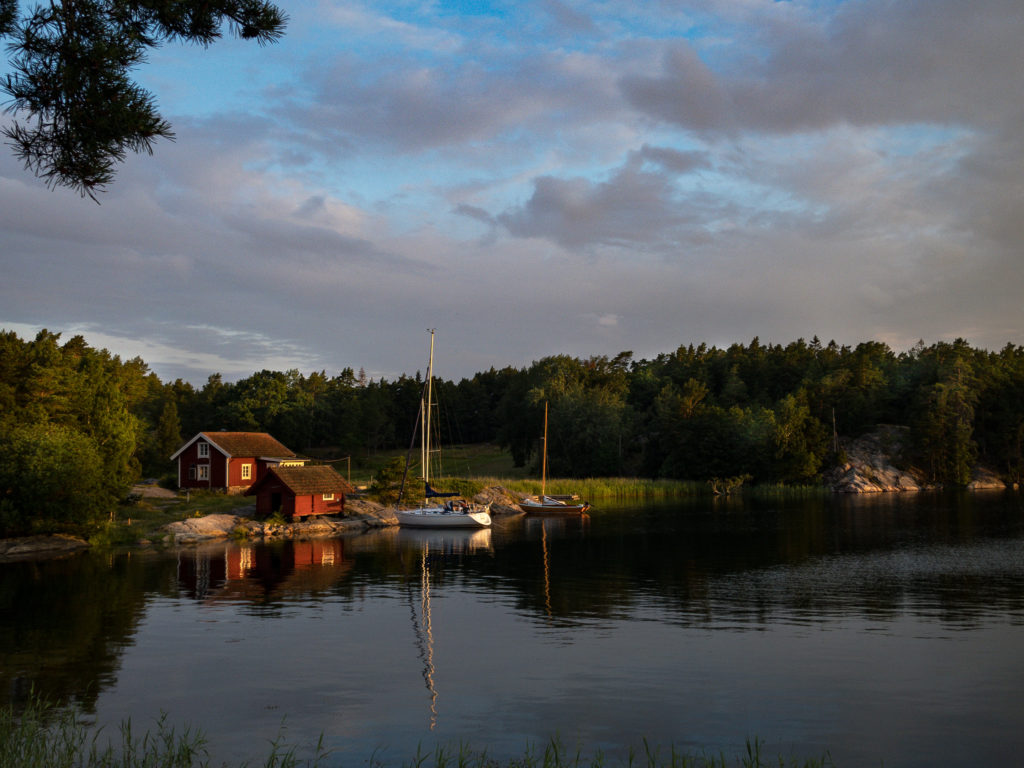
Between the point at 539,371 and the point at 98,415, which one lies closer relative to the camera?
the point at 98,415

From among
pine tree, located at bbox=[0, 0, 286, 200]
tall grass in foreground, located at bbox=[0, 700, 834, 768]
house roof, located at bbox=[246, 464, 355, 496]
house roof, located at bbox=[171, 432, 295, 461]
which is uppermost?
pine tree, located at bbox=[0, 0, 286, 200]

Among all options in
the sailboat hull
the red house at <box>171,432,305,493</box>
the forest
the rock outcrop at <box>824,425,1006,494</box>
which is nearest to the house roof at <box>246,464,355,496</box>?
the sailboat hull

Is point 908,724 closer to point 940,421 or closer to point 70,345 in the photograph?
point 70,345

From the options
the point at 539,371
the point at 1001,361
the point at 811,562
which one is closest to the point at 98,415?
the point at 811,562

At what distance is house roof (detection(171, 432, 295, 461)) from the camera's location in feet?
245

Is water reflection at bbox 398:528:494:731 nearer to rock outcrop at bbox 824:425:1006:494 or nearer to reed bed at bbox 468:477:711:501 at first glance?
reed bed at bbox 468:477:711:501

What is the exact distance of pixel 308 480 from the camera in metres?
63.2

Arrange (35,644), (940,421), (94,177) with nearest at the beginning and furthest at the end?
1. (94,177)
2. (35,644)
3. (940,421)

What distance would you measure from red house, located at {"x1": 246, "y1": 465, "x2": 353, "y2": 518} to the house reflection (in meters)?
8.24

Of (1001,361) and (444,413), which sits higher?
(1001,361)

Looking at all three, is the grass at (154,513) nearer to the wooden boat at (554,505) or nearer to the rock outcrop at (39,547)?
the rock outcrop at (39,547)

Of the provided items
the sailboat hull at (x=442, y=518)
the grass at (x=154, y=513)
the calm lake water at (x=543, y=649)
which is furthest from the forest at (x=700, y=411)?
the calm lake water at (x=543, y=649)

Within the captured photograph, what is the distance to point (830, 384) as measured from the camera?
124m

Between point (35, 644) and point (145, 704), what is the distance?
348 inches
